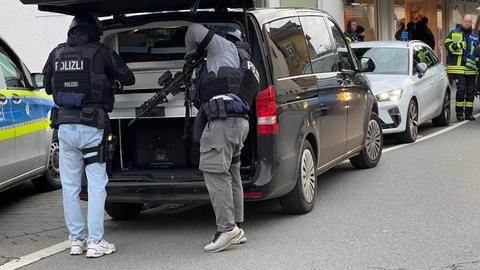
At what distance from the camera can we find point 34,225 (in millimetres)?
6645

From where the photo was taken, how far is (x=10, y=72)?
23.2 ft

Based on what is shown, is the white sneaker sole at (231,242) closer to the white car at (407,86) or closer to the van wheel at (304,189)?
the van wheel at (304,189)

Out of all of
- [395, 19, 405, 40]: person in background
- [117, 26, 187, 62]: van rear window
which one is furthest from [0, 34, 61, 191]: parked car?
[395, 19, 405, 40]: person in background

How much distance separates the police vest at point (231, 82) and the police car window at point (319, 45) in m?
1.50

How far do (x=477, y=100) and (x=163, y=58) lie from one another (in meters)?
12.9

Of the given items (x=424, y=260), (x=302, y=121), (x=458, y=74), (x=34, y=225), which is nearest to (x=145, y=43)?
(x=302, y=121)

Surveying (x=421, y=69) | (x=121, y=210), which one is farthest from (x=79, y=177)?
(x=421, y=69)

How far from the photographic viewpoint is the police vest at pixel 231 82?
17.0ft

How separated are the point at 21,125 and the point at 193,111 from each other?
6.98 ft

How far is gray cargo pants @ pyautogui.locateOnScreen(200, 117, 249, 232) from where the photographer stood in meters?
5.22

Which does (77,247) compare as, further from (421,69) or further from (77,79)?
(421,69)

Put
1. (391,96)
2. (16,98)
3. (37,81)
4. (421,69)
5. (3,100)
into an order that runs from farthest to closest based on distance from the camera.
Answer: (421,69)
(391,96)
(37,81)
(16,98)
(3,100)

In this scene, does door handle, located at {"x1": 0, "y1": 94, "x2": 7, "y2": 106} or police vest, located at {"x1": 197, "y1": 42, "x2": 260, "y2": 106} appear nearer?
police vest, located at {"x1": 197, "y1": 42, "x2": 260, "y2": 106}

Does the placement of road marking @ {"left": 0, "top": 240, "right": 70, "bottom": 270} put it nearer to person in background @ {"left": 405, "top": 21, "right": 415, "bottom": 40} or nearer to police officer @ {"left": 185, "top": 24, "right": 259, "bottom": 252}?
police officer @ {"left": 185, "top": 24, "right": 259, "bottom": 252}
